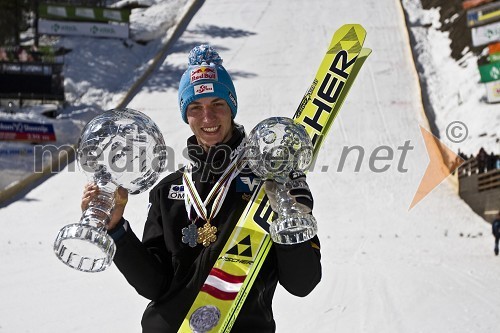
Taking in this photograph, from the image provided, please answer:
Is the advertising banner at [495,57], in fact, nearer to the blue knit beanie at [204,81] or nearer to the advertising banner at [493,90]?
the advertising banner at [493,90]

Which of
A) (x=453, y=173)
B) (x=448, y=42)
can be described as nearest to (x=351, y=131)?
(x=453, y=173)

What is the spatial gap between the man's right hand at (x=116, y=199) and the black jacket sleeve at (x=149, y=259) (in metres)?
0.09

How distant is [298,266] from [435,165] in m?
15.6

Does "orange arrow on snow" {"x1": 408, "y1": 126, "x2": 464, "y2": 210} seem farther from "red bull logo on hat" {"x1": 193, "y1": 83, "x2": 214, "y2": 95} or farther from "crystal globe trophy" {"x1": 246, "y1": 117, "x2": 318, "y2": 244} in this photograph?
"crystal globe trophy" {"x1": 246, "y1": 117, "x2": 318, "y2": 244}

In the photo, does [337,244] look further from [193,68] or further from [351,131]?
[193,68]

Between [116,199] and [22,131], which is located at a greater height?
[116,199]

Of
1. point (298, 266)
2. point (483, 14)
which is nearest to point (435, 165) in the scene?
point (483, 14)

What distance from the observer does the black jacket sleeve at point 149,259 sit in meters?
2.57

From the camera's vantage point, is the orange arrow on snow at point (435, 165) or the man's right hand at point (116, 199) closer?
the man's right hand at point (116, 199)

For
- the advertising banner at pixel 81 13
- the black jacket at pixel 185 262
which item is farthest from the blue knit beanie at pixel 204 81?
the advertising banner at pixel 81 13

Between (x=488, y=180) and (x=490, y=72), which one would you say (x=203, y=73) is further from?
(x=490, y=72)

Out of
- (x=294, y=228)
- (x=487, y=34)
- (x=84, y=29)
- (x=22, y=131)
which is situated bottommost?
(x=22, y=131)

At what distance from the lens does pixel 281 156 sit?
222cm

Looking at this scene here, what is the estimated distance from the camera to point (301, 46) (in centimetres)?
2772
